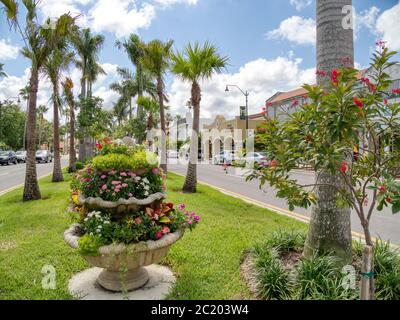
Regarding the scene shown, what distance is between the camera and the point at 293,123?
3004 mm

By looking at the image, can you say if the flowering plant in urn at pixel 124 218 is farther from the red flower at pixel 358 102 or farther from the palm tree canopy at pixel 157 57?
the palm tree canopy at pixel 157 57

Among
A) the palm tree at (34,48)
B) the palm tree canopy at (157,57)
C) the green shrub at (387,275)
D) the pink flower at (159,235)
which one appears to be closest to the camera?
the green shrub at (387,275)

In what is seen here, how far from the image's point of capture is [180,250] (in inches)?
200

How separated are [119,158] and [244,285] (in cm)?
234

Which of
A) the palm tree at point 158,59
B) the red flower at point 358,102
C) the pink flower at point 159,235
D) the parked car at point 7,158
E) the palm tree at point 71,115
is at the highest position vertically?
the palm tree at point 158,59

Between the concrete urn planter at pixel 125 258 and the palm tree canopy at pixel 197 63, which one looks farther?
the palm tree canopy at pixel 197 63

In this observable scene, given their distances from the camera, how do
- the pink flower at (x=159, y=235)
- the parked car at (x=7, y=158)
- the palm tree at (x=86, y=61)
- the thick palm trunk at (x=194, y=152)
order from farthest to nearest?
the parked car at (x=7, y=158) → the palm tree at (x=86, y=61) → the thick palm trunk at (x=194, y=152) → the pink flower at (x=159, y=235)

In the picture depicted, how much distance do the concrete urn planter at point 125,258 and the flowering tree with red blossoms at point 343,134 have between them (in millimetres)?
1539

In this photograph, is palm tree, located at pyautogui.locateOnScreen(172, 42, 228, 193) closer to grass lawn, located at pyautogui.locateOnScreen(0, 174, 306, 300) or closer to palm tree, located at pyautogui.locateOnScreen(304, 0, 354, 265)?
grass lawn, located at pyautogui.locateOnScreen(0, 174, 306, 300)

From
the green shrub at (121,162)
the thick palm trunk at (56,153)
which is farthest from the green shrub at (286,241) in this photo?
the thick palm trunk at (56,153)

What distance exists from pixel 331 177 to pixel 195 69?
823 cm

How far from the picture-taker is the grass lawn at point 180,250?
12.5 ft

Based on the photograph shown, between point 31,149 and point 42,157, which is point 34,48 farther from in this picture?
point 42,157
